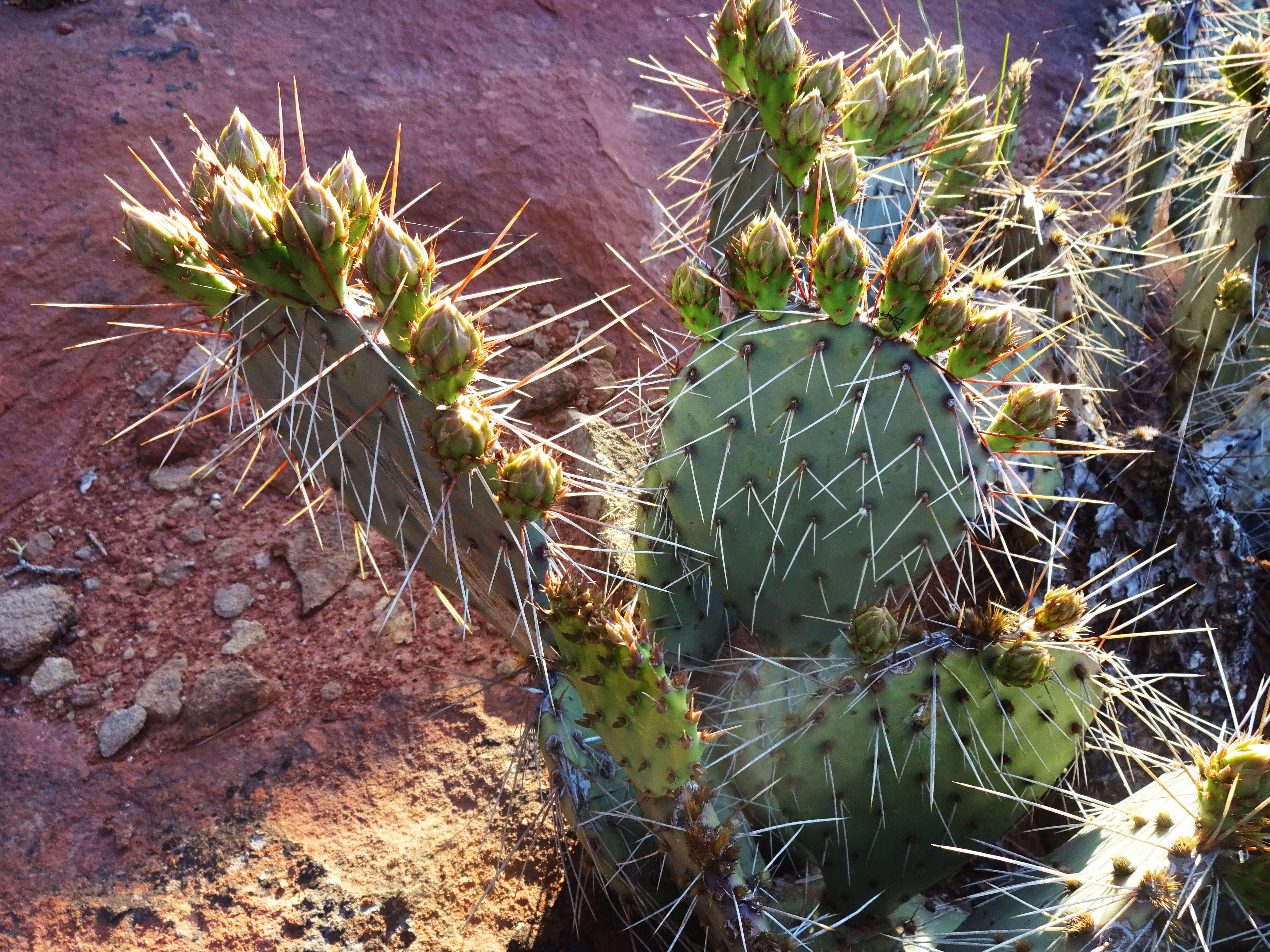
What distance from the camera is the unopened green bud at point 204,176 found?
41.6 inches

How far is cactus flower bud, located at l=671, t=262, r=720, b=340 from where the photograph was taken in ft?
5.00

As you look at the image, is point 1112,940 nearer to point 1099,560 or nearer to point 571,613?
point 571,613

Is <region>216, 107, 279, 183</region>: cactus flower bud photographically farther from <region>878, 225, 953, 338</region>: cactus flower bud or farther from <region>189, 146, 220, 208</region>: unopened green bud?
<region>878, 225, 953, 338</region>: cactus flower bud

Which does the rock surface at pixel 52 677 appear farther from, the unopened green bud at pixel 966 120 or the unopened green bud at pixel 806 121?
the unopened green bud at pixel 966 120

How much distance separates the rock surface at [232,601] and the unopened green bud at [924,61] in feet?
6.24

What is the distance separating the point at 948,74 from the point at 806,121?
575 mm

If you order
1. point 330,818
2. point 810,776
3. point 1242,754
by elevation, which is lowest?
point 330,818

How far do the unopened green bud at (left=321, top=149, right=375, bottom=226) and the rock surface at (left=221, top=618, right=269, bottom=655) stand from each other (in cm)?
132

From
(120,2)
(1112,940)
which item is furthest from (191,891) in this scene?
(120,2)

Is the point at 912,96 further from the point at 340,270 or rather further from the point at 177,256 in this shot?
→ the point at 177,256

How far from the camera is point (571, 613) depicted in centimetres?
115

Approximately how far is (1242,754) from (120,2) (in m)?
3.74

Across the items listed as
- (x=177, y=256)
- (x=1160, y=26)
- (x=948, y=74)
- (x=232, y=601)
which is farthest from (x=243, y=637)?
(x=1160, y=26)

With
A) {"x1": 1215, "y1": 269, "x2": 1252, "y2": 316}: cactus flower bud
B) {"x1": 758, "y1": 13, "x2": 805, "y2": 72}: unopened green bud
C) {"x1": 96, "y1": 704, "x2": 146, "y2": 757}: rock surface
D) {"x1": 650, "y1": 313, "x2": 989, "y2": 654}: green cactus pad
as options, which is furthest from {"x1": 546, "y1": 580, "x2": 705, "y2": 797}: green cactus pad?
{"x1": 1215, "y1": 269, "x2": 1252, "y2": 316}: cactus flower bud
